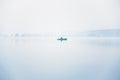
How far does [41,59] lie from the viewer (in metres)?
1.43

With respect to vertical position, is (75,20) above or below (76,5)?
below

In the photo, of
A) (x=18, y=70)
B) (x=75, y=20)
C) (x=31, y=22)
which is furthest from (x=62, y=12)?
(x=18, y=70)

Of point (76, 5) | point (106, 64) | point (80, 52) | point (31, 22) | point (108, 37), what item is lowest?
point (106, 64)

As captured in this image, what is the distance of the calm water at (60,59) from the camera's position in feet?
4.64

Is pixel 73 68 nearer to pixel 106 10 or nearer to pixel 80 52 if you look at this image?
pixel 80 52

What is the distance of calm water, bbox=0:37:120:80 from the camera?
1414mm

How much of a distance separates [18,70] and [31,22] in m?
0.46

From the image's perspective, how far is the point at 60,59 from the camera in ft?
4.69

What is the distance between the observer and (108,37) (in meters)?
1.50

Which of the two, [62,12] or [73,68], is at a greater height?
[62,12]

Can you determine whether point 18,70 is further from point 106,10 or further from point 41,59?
point 106,10

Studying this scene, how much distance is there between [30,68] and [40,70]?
0.31 feet

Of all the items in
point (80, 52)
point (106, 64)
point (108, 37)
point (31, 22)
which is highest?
point (31, 22)

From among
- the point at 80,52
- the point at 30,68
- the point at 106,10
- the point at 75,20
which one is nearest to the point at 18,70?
the point at 30,68
